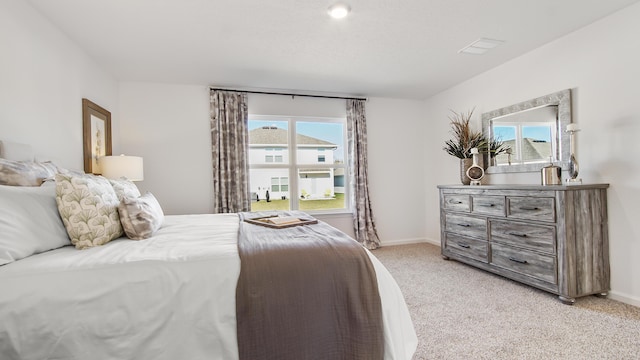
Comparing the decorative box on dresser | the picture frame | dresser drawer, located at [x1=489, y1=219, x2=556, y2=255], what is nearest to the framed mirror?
the decorative box on dresser

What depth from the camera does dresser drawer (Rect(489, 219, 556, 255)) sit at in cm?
248

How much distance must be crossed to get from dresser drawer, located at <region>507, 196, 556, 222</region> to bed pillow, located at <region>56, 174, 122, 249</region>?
321cm

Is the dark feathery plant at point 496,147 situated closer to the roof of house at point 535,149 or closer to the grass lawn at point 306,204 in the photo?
the roof of house at point 535,149

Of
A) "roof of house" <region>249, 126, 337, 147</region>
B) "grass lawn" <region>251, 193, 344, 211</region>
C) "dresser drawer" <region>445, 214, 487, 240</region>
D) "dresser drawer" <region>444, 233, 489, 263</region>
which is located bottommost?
"dresser drawer" <region>444, 233, 489, 263</region>

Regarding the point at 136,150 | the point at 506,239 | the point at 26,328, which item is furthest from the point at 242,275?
the point at 136,150

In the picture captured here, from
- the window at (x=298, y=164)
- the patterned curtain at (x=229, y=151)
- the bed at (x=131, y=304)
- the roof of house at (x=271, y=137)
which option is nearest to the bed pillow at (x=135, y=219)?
the bed at (x=131, y=304)

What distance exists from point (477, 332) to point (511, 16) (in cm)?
249

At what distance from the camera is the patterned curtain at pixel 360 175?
4.39 m

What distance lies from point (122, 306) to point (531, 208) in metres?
3.10

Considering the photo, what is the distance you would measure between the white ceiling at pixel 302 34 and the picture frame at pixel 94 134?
54cm

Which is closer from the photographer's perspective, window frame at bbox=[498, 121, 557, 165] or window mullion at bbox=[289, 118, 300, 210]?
window frame at bbox=[498, 121, 557, 165]

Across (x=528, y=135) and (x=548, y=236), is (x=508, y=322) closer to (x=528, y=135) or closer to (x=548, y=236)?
(x=548, y=236)

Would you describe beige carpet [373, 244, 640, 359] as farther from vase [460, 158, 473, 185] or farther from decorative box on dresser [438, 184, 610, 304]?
vase [460, 158, 473, 185]

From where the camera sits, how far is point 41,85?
2242 millimetres
